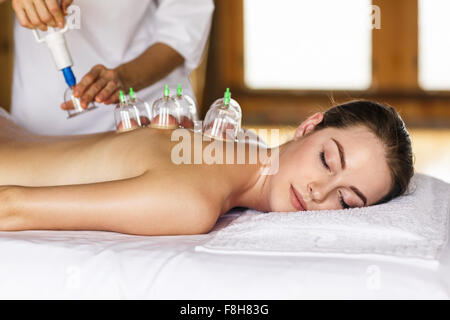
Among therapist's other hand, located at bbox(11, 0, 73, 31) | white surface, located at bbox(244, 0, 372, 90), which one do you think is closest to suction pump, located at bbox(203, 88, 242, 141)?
therapist's other hand, located at bbox(11, 0, 73, 31)

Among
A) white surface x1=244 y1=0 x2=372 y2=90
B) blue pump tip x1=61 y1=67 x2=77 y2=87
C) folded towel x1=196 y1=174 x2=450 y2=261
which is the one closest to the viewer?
folded towel x1=196 y1=174 x2=450 y2=261

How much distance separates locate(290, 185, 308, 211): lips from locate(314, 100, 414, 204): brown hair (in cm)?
20

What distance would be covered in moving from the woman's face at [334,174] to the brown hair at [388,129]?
0.02 m

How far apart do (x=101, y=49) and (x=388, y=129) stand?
3.54 ft

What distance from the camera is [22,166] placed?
1518mm

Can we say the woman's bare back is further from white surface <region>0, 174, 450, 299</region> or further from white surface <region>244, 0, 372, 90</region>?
white surface <region>244, 0, 372, 90</region>

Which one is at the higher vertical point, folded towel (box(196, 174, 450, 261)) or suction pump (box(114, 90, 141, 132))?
suction pump (box(114, 90, 141, 132))

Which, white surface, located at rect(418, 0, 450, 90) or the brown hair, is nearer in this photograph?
the brown hair

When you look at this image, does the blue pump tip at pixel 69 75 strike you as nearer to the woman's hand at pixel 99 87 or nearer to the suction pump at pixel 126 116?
the woman's hand at pixel 99 87

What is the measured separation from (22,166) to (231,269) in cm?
73

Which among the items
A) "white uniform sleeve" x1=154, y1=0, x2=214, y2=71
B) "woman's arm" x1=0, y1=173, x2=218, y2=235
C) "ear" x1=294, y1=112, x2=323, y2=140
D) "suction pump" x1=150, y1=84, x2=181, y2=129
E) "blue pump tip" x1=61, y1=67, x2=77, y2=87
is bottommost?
"woman's arm" x1=0, y1=173, x2=218, y2=235

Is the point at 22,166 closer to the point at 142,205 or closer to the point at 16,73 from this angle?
the point at 142,205

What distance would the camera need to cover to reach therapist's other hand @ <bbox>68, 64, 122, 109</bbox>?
5.56 ft

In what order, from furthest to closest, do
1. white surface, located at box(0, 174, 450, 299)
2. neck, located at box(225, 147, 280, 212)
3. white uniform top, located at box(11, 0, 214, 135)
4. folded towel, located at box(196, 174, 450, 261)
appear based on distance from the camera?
white uniform top, located at box(11, 0, 214, 135)
neck, located at box(225, 147, 280, 212)
folded towel, located at box(196, 174, 450, 261)
white surface, located at box(0, 174, 450, 299)
